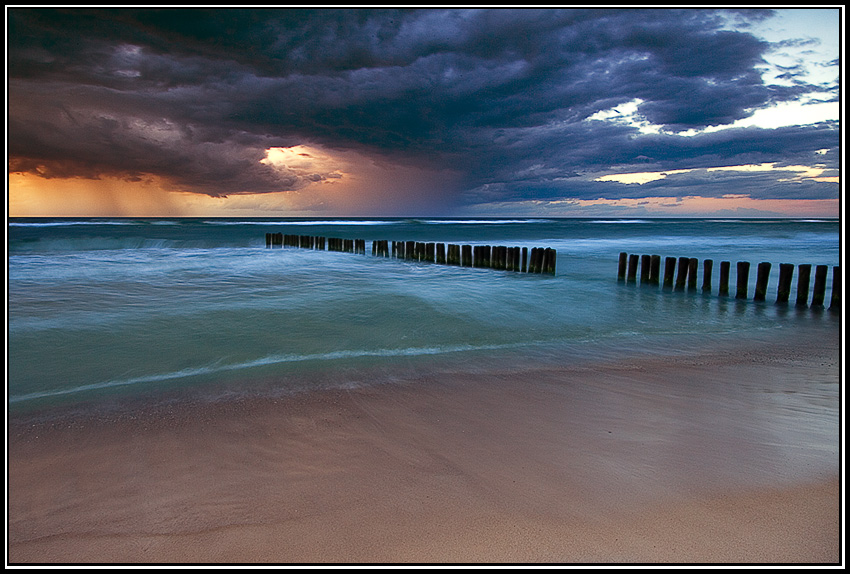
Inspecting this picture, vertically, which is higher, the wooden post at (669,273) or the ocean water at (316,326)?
the wooden post at (669,273)

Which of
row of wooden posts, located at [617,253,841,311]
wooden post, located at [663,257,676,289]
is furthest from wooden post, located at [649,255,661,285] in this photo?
wooden post, located at [663,257,676,289]

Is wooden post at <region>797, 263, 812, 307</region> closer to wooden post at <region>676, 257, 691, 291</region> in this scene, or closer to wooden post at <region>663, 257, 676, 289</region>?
wooden post at <region>676, 257, 691, 291</region>

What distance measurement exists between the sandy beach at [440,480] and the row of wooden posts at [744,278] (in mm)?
6053

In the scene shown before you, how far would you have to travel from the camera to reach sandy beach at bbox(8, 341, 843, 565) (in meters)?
2.16

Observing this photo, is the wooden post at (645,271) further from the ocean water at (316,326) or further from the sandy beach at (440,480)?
the sandy beach at (440,480)

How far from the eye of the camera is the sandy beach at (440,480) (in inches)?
85.1

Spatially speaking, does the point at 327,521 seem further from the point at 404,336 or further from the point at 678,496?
the point at 404,336

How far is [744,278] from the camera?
31.9 ft

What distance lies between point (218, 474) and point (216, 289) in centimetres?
924

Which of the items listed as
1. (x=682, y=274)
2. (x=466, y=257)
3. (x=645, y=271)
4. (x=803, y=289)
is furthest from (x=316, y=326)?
(x=466, y=257)

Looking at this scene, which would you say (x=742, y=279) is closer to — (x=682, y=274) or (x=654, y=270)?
(x=682, y=274)

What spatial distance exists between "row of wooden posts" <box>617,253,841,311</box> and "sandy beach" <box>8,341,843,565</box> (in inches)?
238

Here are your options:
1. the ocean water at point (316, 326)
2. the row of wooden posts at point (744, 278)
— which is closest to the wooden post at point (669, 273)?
the row of wooden posts at point (744, 278)

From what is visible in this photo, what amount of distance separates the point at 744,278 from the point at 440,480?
9.74 meters
